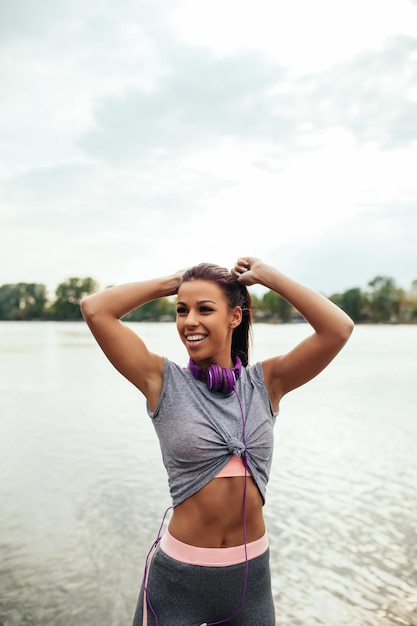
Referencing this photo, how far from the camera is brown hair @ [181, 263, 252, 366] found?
2488 mm

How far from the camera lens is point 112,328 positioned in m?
2.41

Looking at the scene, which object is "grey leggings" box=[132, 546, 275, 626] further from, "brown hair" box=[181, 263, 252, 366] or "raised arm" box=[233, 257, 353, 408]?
"brown hair" box=[181, 263, 252, 366]

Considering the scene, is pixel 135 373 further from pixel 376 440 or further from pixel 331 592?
pixel 376 440

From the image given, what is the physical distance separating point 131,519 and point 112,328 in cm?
477

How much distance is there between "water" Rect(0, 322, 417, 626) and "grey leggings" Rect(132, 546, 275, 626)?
267 centimetres

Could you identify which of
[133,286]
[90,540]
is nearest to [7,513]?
[90,540]

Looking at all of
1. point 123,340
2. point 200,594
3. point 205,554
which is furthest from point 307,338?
point 200,594

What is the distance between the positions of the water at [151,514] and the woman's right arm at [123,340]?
117 inches

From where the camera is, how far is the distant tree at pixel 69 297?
136 metres

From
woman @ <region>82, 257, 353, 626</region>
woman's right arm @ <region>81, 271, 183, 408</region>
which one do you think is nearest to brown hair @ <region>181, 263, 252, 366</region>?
woman @ <region>82, 257, 353, 626</region>

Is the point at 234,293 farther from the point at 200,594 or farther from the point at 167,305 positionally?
the point at 167,305

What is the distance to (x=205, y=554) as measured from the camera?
7.29 ft

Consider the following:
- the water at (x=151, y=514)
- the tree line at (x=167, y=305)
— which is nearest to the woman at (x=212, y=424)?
the water at (x=151, y=514)

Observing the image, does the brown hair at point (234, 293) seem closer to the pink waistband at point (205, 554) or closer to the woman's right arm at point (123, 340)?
the woman's right arm at point (123, 340)
